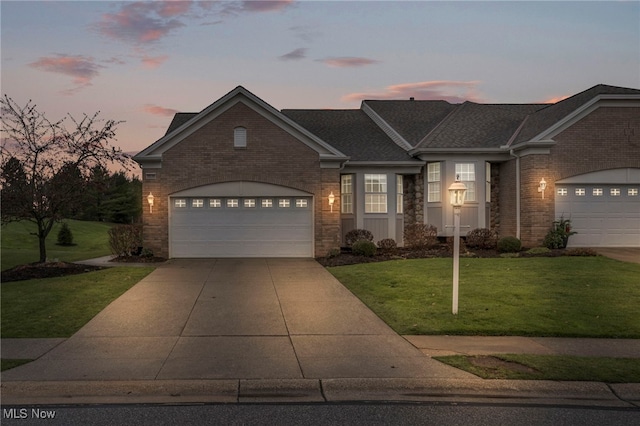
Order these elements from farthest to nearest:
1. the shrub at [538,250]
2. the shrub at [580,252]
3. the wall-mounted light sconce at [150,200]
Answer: the wall-mounted light sconce at [150,200], the shrub at [538,250], the shrub at [580,252]

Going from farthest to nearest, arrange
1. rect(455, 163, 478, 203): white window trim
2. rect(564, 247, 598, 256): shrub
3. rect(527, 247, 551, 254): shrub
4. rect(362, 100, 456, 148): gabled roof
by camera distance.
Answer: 1. rect(362, 100, 456, 148): gabled roof
2. rect(455, 163, 478, 203): white window trim
3. rect(527, 247, 551, 254): shrub
4. rect(564, 247, 598, 256): shrub

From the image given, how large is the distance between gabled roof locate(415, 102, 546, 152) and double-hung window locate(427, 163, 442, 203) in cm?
100

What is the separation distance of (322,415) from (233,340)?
332 cm

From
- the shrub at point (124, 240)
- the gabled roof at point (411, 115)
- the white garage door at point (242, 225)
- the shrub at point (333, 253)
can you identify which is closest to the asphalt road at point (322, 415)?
the shrub at point (333, 253)

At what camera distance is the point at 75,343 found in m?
8.34

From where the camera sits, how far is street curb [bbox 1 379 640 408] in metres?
6.14

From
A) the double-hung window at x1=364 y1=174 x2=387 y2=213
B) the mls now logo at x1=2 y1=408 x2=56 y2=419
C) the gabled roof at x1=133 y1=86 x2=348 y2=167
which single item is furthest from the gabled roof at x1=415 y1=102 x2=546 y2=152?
the mls now logo at x1=2 y1=408 x2=56 y2=419

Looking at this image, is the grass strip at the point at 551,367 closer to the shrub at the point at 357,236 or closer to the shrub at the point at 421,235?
the shrub at the point at 357,236

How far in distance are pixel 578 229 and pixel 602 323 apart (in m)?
12.2

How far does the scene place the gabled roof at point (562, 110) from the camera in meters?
20.5

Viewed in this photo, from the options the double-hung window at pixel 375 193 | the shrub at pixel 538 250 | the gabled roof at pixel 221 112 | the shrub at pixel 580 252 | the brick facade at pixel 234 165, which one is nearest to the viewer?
the shrub at pixel 580 252

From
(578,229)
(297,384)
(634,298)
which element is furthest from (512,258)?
(297,384)

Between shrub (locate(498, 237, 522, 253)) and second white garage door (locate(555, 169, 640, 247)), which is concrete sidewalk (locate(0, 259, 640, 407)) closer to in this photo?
shrub (locate(498, 237, 522, 253))

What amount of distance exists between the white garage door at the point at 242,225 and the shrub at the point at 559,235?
30.3 feet
